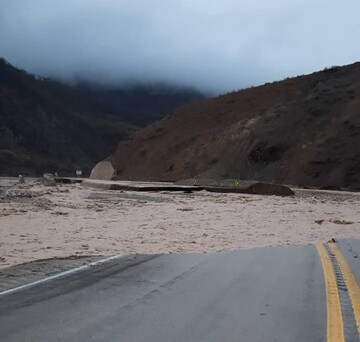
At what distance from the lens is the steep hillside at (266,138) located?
165ft

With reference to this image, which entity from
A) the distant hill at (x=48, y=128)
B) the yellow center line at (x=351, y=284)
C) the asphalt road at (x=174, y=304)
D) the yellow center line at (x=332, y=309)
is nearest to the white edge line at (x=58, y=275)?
the asphalt road at (x=174, y=304)

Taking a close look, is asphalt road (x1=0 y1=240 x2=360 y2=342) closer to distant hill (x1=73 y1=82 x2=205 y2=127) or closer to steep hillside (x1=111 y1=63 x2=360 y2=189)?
steep hillside (x1=111 y1=63 x2=360 y2=189)

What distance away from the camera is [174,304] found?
266 inches

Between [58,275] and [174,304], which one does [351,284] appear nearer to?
[174,304]

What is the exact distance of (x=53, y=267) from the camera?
29.9 feet

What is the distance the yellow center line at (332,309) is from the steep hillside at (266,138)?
37.6 meters

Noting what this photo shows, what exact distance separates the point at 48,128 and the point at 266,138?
3314 inches

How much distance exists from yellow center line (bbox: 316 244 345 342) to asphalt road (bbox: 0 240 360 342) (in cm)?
7

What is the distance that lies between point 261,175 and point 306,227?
37.1 meters

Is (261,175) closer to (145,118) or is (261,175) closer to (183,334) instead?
(183,334)

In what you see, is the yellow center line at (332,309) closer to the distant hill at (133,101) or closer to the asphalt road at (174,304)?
the asphalt road at (174,304)

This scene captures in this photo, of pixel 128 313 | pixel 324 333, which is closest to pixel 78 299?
pixel 128 313

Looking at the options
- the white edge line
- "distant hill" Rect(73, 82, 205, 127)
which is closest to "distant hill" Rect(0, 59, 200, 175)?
"distant hill" Rect(73, 82, 205, 127)

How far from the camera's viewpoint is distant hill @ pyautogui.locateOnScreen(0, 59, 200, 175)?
115m
